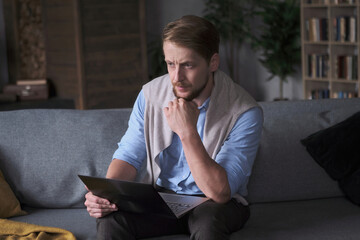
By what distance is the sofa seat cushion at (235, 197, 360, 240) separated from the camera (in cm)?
193

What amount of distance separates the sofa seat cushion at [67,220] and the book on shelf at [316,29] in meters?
3.93

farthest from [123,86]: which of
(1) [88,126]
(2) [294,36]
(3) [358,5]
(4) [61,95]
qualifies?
(1) [88,126]

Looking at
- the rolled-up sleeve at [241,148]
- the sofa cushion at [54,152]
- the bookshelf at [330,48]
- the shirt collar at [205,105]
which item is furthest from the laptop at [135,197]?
the bookshelf at [330,48]

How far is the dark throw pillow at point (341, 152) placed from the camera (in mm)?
2219

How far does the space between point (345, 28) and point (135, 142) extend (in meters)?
3.69

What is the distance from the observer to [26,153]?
2.29 m

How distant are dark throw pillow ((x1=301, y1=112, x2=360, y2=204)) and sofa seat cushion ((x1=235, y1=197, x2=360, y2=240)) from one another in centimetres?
9

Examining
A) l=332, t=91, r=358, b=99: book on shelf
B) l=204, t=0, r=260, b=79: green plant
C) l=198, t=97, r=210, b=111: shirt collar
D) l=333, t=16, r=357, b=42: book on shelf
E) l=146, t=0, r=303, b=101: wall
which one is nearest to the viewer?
l=198, t=97, r=210, b=111: shirt collar

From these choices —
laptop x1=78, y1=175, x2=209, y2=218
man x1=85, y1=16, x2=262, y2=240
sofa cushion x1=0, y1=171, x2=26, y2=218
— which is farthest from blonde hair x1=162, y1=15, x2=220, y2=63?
sofa cushion x1=0, y1=171, x2=26, y2=218

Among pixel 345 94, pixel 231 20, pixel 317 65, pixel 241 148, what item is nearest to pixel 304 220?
pixel 241 148

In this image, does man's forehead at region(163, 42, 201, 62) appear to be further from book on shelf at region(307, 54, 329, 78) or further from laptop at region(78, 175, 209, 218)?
book on shelf at region(307, 54, 329, 78)

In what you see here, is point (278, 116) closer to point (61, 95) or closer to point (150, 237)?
point (150, 237)

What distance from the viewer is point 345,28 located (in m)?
5.24

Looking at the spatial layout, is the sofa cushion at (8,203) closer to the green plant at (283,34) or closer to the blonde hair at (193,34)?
the blonde hair at (193,34)
